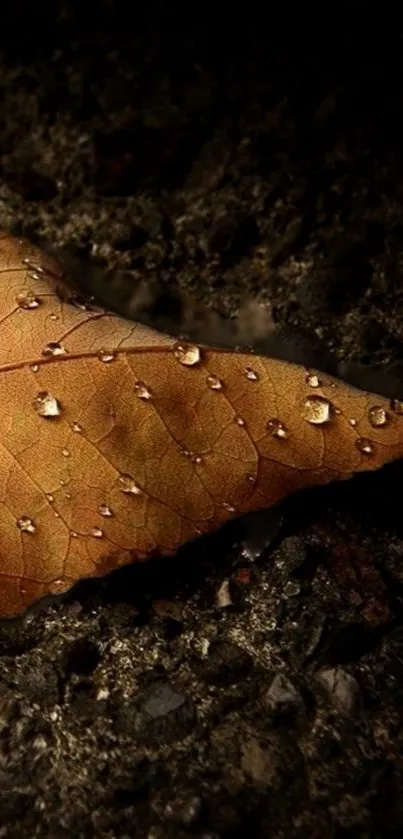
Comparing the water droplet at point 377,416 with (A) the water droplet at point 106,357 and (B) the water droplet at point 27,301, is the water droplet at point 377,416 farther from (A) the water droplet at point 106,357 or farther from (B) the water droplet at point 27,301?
(B) the water droplet at point 27,301

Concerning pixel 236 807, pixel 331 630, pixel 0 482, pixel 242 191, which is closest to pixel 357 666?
pixel 331 630

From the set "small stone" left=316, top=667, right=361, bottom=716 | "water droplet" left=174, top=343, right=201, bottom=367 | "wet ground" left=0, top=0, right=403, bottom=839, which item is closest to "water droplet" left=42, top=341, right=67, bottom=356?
"water droplet" left=174, top=343, right=201, bottom=367

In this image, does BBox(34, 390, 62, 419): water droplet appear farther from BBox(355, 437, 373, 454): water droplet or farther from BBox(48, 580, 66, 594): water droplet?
BBox(355, 437, 373, 454): water droplet

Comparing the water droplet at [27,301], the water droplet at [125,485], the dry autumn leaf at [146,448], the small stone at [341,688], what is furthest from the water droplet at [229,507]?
the water droplet at [27,301]

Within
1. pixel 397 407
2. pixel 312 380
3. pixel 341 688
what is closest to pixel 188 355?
pixel 312 380

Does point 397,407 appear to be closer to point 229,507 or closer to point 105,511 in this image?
point 229,507

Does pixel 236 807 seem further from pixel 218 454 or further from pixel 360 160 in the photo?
pixel 360 160
